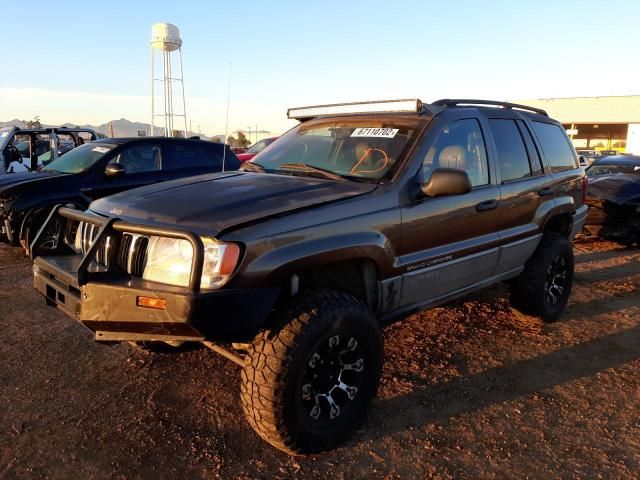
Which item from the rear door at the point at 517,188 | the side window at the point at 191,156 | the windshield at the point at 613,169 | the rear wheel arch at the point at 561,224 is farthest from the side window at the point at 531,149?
the windshield at the point at 613,169

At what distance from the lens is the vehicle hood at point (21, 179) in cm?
656

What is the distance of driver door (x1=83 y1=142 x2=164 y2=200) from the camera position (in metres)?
7.02

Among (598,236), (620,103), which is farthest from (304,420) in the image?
(620,103)

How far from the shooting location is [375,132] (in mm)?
3604

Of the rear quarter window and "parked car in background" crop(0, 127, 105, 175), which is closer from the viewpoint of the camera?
the rear quarter window

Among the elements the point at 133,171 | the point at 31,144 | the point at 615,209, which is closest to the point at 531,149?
the point at 615,209

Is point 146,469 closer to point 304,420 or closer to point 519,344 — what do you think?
point 304,420

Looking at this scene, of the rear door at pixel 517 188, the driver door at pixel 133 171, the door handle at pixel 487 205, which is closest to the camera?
the door handle at pixel 487 205

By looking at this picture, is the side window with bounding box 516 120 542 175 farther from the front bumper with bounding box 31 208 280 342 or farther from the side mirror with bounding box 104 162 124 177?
the side mirror with bounding box 104 162 124 177

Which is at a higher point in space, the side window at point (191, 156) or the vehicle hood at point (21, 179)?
the side window at point (191, 156)

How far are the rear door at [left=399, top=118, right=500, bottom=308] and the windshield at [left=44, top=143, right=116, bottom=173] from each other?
17.4 feet

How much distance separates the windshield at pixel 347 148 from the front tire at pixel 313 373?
100 cm

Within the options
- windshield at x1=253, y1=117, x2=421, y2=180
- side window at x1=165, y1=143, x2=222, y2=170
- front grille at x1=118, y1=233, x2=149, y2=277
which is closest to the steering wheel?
windshield at x1=253, y1=117, x2=421, y2=180

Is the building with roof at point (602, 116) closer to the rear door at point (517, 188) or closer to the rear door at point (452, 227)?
the rear door at point (517, 188)
